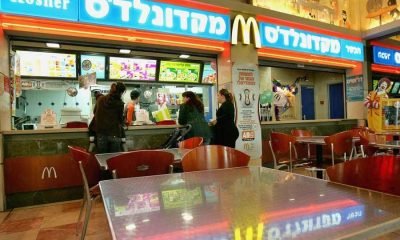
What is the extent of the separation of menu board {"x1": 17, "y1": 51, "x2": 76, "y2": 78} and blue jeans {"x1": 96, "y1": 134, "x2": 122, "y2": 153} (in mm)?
2225

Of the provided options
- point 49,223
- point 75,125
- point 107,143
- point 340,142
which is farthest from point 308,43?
point 49,223

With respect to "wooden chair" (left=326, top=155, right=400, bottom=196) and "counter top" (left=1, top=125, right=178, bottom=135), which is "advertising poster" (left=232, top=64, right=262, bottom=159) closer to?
"counter top" (left=1, top=125, right=178, bottom=135)

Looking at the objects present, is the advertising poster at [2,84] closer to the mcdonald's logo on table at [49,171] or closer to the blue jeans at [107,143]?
the mcdonald's logo on table at [49,171]

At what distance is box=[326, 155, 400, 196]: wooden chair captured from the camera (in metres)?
1.33

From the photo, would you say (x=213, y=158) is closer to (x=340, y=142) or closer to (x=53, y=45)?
(x=340, y=142)

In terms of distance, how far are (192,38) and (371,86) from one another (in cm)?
482

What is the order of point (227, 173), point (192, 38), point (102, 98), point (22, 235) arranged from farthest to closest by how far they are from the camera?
point (192, 38) → point (102, 98) → point (22, 235) → point (227, 173)

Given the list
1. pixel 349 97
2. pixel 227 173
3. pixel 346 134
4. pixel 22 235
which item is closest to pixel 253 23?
pixel 346 134

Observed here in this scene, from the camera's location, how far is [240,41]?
522 cm

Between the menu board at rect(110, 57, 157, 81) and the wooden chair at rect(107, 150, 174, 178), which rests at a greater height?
the menu board at rect(110, 57, 157, 81)

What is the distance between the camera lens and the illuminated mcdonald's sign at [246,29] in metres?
5.09

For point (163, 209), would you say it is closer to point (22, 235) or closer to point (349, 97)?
point (22, 235)

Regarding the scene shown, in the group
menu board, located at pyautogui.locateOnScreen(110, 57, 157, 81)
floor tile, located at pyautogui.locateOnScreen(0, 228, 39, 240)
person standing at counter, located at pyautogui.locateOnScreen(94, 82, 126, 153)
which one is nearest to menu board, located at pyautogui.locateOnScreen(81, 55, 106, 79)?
menu board, located at pyautogui.locateOnScreen(110, 57, 157, 81)

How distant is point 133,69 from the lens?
224 inches
